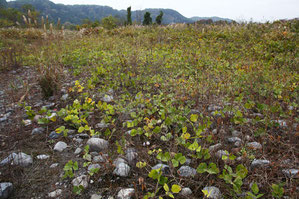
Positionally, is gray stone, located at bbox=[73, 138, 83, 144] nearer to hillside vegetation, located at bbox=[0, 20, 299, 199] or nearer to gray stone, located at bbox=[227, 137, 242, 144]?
hillside vegetation, located at bbox=[0, 20, 299, 199]

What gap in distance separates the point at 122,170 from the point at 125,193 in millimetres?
238

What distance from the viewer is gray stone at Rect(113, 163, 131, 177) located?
5.46ft

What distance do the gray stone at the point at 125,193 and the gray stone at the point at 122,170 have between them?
6.7 inches

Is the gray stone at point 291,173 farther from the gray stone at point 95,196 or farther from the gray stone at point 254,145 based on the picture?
the gray stone at point 95,196

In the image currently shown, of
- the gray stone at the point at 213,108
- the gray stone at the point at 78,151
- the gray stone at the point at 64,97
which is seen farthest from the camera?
the gray stone at the point at 64,97

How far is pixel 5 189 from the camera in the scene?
1.43m

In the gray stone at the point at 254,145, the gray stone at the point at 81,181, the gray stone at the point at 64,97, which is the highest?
the gray stone at the point at 64,97

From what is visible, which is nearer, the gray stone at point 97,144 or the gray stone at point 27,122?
the gray stone at point 97,144

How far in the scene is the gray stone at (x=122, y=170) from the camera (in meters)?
1.66

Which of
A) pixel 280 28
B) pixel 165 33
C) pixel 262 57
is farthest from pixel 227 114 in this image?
pixel 280 28

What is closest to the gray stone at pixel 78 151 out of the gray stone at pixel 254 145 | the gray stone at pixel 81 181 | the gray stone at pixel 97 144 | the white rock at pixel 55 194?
the gray stone at pixel 97 144

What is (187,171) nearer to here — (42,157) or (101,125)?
(101,125)

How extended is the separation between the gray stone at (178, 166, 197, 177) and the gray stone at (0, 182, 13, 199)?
141 centimetres

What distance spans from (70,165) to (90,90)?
6.75ft
